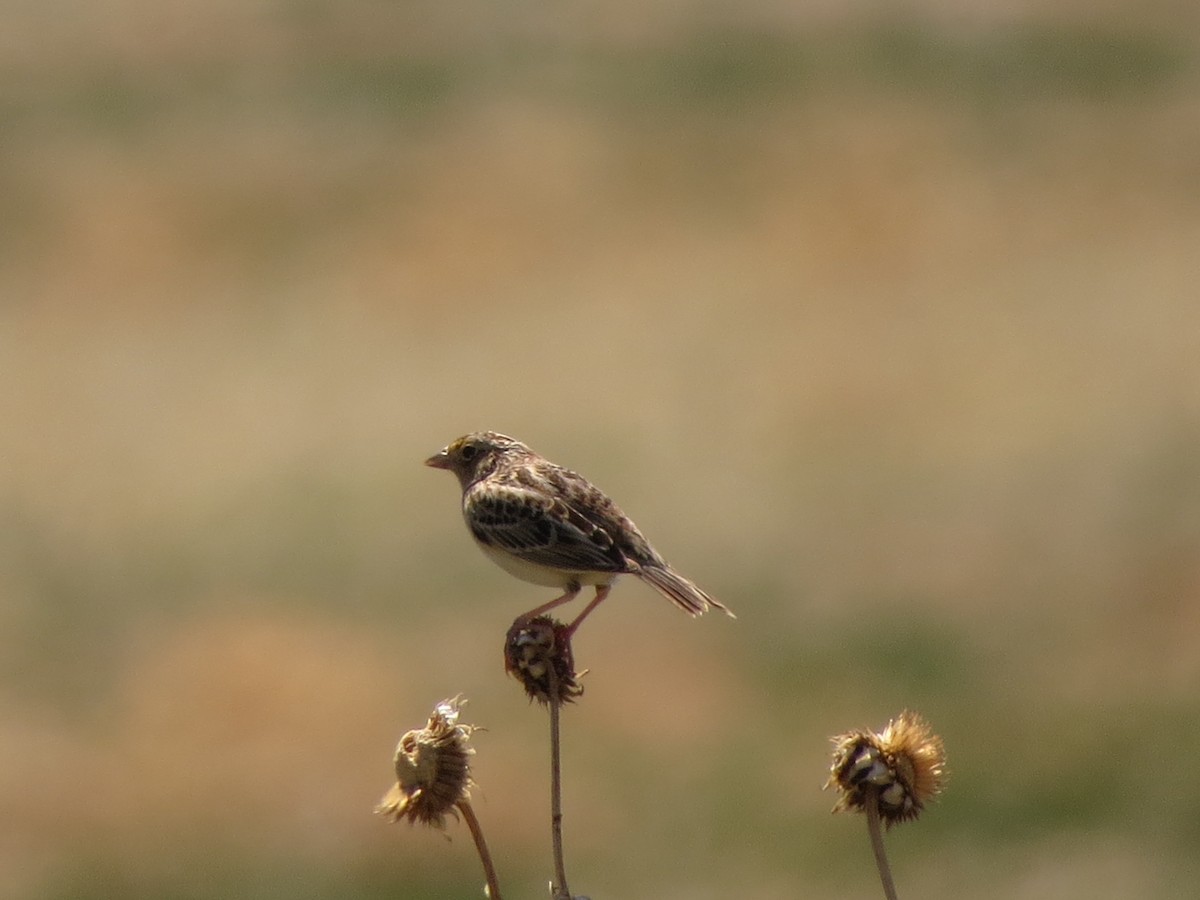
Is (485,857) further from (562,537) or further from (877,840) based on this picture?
(562,537)

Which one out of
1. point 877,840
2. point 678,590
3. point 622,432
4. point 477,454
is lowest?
point 877,840

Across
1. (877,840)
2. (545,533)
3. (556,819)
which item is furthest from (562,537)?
(877,840)

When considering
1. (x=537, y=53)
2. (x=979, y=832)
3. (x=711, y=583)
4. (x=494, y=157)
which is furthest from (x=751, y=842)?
(x=537, y=53)

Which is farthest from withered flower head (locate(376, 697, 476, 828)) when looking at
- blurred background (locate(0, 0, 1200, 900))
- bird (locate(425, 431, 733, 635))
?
blurred background (locate(0, 0, 1200, 900))

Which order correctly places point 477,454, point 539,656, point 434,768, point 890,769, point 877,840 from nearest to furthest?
point 877,840 → point 890,769 → point 434,768 → point 539,656 → point 477,454

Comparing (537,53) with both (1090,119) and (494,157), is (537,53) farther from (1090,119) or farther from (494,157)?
(1090,119)

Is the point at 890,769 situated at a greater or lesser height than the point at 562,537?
lesser

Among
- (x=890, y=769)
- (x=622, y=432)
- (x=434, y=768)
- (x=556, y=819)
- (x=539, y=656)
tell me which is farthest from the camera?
(x=622, y=432)

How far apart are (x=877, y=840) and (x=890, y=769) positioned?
0.45 metres

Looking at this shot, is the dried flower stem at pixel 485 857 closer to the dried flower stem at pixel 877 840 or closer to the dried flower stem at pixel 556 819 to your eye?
the dried flower stem at pixel 556 819

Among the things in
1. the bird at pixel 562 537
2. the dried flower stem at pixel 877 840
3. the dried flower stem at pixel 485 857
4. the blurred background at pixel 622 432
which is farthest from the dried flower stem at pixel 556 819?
the blurred background at pixel 622 432

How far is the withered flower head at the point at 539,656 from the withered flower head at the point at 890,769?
0.87m

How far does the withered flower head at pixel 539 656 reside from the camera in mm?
5344

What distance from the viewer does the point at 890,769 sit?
15.5 feet
